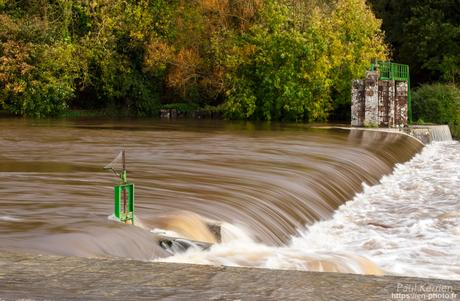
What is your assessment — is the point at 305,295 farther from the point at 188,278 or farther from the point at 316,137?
the point at 316,137

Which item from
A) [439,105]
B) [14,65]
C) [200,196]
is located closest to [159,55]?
[14,65]

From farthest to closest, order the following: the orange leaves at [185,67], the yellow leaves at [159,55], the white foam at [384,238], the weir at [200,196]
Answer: the yellow leaves at [159,55], the orange leaves at [185,67], the white foam at [384,238], the weir at [200,196]

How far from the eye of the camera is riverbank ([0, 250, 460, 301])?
15.6ft

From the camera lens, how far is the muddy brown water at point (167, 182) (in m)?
7.95

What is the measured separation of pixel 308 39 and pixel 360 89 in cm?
492

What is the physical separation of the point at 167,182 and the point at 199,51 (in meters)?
26.6

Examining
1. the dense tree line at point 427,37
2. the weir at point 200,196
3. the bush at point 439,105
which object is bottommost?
the weir at point 200,196

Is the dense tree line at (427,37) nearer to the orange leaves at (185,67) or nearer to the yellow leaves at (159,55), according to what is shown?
the orange leaves at (185,67)

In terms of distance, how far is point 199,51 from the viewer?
38.7m

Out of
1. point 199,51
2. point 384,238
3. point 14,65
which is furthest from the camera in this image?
point 199,51

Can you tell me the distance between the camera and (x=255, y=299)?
4680mm

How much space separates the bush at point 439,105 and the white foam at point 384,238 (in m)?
17.1

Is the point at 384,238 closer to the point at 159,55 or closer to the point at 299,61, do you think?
the point at 299,61

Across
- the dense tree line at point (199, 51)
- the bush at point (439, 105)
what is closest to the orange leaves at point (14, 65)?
the dense tree line at point (199, 51)
